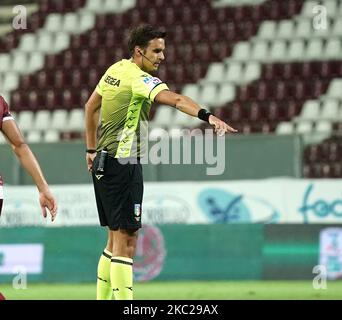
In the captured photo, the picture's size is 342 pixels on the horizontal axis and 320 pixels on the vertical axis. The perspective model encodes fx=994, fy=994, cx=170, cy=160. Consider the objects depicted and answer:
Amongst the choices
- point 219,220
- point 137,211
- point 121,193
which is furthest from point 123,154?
point 219,220

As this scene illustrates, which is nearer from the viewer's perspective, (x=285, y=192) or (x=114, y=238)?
(x=114, y=238)


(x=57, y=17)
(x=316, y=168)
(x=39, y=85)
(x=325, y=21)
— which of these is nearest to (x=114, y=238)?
(x=316, y=168)

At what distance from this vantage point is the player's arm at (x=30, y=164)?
5465 millimetres

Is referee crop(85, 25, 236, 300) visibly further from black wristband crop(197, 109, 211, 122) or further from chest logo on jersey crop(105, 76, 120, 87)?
A: black wristband crop(197, 109, 211, 122)

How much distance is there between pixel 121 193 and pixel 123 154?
0.98 feet

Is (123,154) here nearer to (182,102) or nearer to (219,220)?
(182,102)

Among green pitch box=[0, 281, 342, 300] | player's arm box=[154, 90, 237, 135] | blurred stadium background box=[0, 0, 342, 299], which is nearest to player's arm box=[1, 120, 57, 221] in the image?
player's arm box=[154, 90, 237, 135]

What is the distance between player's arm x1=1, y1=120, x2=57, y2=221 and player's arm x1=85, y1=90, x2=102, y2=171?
2.27m

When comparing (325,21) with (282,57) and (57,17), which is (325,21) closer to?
(282,57)

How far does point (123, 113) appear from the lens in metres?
7.48

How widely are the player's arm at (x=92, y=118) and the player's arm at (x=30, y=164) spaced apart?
2.27m

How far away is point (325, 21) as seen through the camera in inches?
707

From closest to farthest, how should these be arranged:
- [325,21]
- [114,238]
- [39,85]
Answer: [114,238] < [325,21] < [39,85]

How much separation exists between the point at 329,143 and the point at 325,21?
19.3 feet
